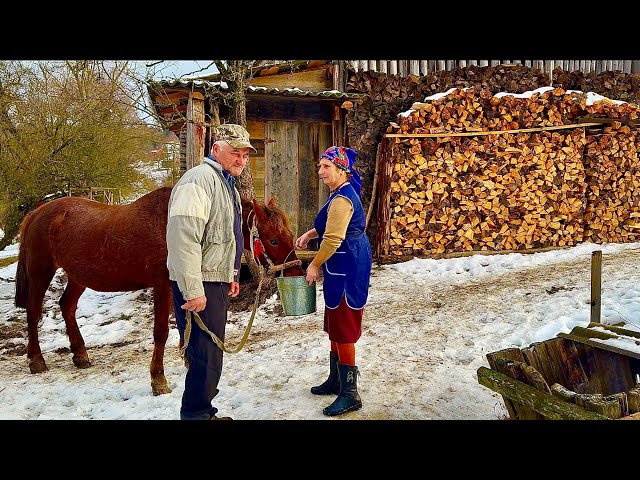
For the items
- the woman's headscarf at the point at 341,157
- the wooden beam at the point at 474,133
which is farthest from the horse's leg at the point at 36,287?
the wooden beam at the point at 474,133

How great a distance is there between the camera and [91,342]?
576 centimetres

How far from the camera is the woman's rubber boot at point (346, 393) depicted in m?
3.58

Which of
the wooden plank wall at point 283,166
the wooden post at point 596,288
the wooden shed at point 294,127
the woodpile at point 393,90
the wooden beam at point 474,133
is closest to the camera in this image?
the wooden post at point 596,288

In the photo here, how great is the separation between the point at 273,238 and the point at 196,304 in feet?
4.06

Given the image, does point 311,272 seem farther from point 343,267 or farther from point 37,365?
point 37,365

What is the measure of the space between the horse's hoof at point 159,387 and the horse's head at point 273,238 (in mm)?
1343

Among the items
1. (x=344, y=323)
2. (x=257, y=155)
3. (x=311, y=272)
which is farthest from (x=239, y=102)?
(x=344, y=323)

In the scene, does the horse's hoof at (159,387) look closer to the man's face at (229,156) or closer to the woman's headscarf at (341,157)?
the man's face at (229,156)

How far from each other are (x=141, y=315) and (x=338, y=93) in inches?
181

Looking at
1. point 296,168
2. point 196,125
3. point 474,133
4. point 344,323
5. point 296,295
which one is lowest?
point 344,323

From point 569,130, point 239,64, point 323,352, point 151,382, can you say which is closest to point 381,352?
point 323,352

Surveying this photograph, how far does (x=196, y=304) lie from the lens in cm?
284

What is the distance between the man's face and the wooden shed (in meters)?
4.87

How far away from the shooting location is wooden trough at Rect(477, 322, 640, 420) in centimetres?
282
